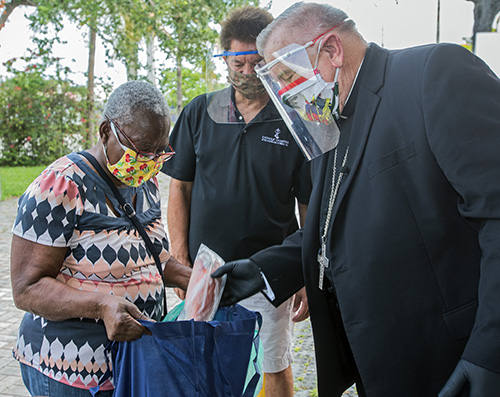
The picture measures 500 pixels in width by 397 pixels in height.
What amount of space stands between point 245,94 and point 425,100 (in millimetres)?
1605

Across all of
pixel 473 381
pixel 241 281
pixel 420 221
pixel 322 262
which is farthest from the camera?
pixel 241 281

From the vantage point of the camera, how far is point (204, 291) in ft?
7.52

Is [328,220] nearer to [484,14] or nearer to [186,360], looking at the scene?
[186,360]

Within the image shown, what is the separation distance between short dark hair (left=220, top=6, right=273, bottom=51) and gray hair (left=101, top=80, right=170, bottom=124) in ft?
3.12

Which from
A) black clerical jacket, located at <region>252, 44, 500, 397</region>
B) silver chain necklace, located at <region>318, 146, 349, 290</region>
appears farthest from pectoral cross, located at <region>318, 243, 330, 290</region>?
black clerical jacket, located at <region>252, 44, 500, 397</region>

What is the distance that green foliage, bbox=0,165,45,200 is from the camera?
13.7 meters

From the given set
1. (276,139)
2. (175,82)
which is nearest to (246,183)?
(276,139)

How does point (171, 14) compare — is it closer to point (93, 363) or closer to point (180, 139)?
point (180, 139)

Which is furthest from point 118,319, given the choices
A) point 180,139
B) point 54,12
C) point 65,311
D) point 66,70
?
point 66,70

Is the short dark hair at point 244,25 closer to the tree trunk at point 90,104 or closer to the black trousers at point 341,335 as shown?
the black trousers at point 341,335

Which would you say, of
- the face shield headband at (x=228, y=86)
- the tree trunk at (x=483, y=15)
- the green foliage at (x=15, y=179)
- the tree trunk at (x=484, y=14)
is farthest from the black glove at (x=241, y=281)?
the green foliage at (x=15, y=179)

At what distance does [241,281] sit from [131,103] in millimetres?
972

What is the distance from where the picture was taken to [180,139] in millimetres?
3305

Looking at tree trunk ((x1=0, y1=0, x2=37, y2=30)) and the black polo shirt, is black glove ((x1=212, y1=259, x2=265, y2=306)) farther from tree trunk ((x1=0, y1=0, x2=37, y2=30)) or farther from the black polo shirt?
tree trunk ((x1=0, y1=0, x2=37, y2=30))
